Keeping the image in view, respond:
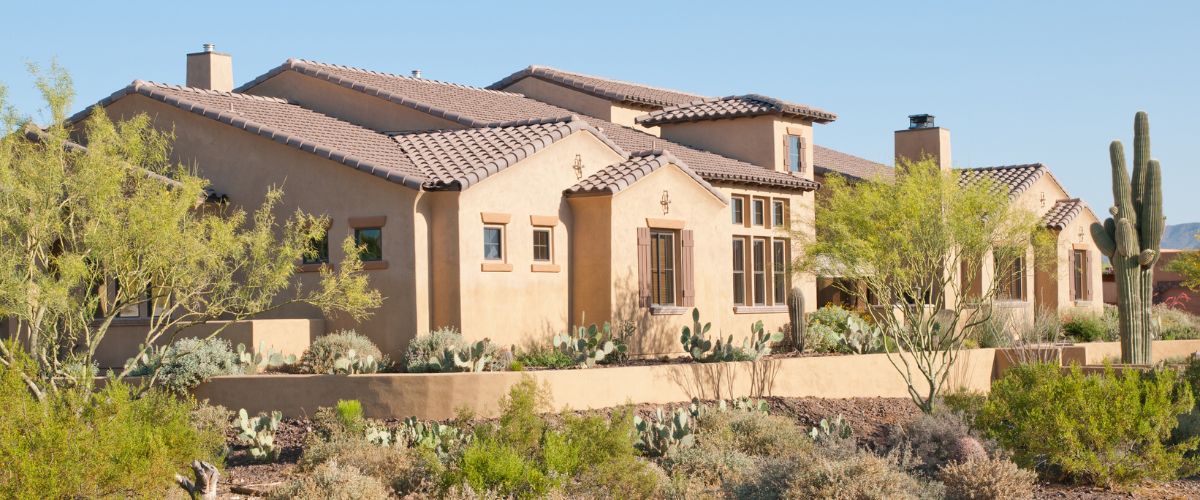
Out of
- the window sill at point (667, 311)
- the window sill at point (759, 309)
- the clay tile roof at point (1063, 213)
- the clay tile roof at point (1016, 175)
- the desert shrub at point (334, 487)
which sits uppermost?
the clay tile roof at point (1016, 175)

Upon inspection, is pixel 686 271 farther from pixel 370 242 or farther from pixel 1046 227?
pixel 1046 227

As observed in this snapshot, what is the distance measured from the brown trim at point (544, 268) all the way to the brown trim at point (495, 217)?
1023 mm

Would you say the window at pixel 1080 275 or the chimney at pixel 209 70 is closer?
the chimney at pixel 209 70

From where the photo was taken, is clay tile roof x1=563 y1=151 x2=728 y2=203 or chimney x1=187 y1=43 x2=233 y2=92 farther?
chimney x1=187 y1=43 x2=233 y2=92

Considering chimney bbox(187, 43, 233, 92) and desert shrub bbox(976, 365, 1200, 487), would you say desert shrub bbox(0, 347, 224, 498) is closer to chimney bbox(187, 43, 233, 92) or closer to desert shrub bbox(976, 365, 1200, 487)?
desert shrub bbox(976, 365, 1200, 487)

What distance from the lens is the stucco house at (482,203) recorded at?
21344 mm

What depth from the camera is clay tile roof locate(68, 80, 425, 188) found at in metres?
21.6

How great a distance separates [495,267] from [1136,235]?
498 inches

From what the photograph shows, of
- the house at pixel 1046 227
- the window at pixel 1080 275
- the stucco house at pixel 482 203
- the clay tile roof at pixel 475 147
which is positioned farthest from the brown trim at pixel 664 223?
the window at pixel 1080 275

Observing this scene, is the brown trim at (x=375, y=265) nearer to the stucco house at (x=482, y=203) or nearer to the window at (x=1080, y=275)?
the stucco house at (x=482, y=203)

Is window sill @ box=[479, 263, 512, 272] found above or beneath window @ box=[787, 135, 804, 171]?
beneath

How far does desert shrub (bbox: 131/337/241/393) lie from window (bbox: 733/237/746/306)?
12144 mm

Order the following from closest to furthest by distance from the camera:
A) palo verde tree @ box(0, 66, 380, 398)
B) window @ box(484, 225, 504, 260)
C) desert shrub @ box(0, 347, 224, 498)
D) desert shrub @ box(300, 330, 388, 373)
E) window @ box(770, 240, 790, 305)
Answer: desert shrub @ box(0, 347, 224, 498)
palo verde tree @ box(0, 66, 380, 398)
desert shrub @ box(300, 330, 388, 373)
window @ box(484, 225, 504, 260)
window @ box(770, 240, 790, 305)

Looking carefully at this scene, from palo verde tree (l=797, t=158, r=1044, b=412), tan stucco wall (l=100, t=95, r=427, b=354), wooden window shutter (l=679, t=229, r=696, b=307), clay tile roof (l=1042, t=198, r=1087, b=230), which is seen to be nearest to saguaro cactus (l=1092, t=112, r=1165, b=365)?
palo verde tree (l=797, t=158, r=1044, b=412)
